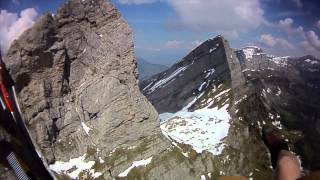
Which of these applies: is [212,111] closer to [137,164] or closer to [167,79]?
[167,79]

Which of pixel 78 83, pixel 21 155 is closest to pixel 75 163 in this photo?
pixel 78 83

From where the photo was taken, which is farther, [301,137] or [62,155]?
[301,137]

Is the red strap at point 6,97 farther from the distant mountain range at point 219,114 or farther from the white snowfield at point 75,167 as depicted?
the distant mountain range at point 219,114

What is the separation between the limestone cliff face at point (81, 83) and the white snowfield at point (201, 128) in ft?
55.8

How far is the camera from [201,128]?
117000 millimetres

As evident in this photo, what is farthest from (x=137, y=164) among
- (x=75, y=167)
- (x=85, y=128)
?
(x=75, y=167)

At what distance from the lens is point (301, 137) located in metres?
177

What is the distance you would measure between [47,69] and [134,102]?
81.0 feet

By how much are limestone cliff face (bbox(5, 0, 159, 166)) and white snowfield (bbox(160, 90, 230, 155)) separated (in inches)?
669

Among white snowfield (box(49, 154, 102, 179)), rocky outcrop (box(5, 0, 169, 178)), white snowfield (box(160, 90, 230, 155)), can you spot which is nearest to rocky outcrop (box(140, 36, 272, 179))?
white snowfield (box(160, 90, 230, 155))

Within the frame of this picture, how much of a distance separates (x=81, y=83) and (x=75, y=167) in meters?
15.0

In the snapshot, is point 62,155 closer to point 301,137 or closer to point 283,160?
point 283,160

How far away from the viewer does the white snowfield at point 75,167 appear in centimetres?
6719

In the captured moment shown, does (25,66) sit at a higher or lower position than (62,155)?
higher
